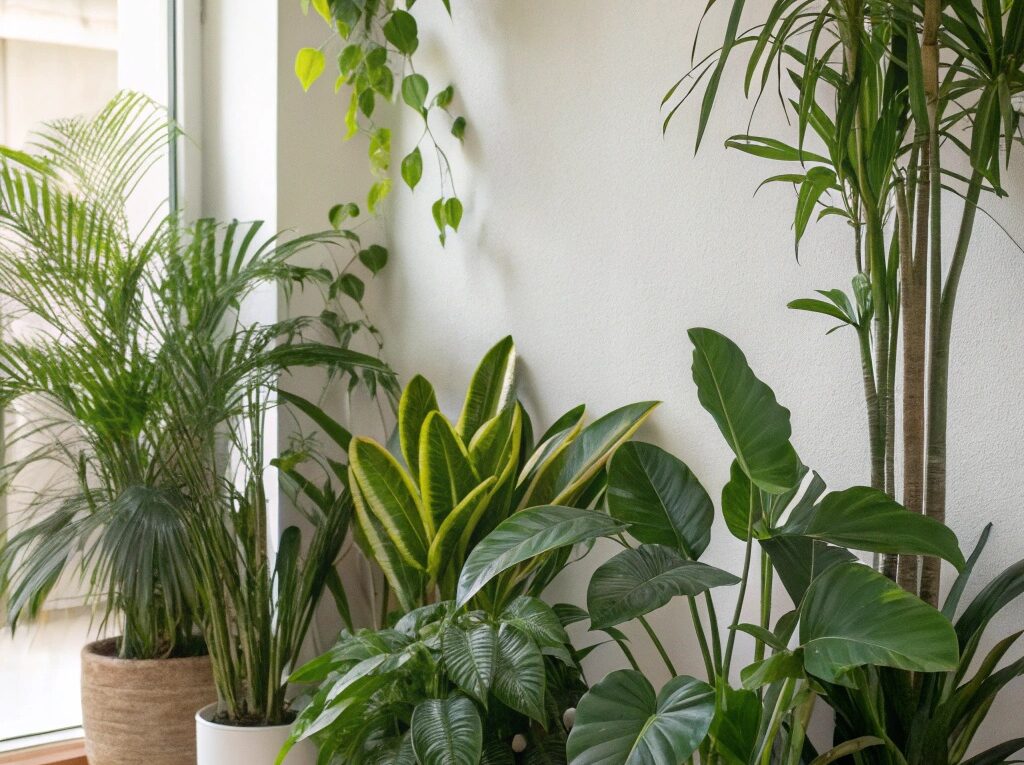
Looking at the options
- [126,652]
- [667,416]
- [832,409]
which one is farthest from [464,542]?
[126,652]

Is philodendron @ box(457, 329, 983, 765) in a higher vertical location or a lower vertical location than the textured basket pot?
higher

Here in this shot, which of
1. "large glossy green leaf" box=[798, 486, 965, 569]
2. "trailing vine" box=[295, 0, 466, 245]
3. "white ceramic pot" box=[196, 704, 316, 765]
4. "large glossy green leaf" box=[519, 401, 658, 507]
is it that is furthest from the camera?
"trailing vine" box=[295, 0, 466, 245]

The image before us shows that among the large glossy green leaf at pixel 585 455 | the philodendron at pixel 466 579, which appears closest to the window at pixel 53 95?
the philodendron at pixel 466 579

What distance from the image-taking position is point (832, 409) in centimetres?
151

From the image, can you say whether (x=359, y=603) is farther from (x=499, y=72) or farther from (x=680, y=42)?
(x=680, y=42)

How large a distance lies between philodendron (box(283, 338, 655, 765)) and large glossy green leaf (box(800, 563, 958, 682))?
0.94 ft

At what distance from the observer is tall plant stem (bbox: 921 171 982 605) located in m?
1.20

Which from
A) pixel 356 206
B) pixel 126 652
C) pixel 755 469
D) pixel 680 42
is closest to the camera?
pixel 755 469

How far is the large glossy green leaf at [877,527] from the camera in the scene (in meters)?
1.10

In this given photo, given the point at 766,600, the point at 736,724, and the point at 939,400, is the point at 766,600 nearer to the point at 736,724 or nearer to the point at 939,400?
the point at 736,724

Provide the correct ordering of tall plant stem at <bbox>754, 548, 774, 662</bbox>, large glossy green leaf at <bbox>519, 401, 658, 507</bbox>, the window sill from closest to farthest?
tall plant stem at <bbox>754, 548, 774, 662</bbox> → large glossy green leaf at <bbox>519, 401, 658, 507</bbox> → the window sill

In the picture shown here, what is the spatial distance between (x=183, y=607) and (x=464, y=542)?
0.77 m

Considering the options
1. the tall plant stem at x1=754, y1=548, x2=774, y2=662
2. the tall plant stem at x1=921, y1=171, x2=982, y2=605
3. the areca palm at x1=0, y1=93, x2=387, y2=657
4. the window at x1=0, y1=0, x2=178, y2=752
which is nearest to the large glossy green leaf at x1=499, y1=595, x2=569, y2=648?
the tall plant stem at x1=754, y1=548, x2=774, y2=662

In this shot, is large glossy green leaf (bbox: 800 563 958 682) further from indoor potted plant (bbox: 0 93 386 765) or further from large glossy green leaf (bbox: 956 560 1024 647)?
indoor potted plant (bbox: 0 93 386 765)
